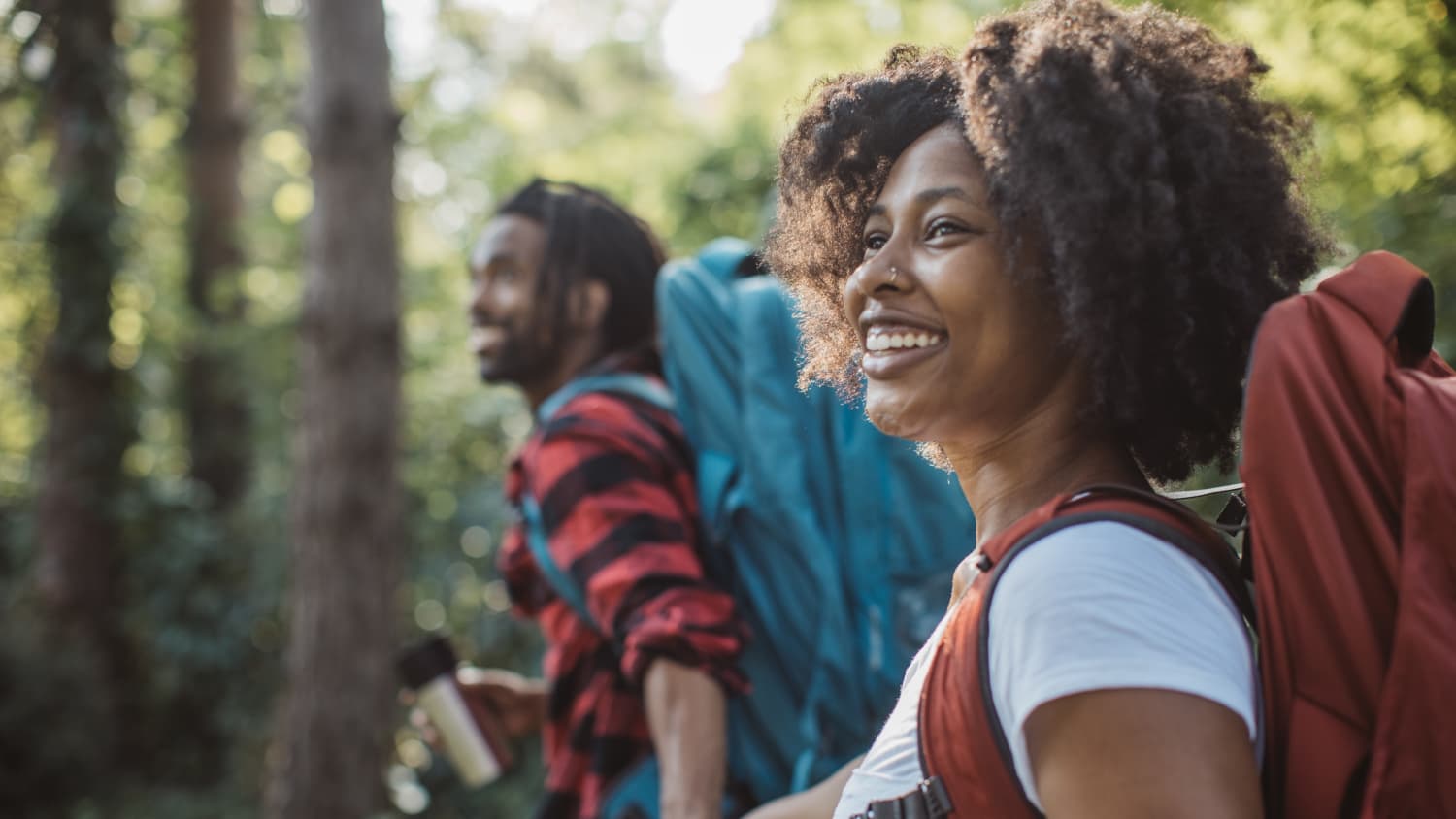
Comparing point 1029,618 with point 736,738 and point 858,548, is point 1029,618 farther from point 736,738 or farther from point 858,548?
point 736,738

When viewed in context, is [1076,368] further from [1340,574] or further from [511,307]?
[511,307]

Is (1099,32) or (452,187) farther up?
(452,187)

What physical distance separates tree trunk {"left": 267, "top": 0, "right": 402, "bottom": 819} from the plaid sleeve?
259cm

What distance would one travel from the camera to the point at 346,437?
500cm

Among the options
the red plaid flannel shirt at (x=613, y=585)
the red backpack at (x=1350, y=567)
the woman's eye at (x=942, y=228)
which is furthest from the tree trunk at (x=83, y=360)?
the red backpack at (x=1350, y=567)

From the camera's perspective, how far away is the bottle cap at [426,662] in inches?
109

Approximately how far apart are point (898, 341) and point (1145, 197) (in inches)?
11.8

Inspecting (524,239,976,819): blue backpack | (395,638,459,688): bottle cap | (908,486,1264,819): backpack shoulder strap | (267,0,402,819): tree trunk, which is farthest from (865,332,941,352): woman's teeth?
(267,0,402,819): tree trunk

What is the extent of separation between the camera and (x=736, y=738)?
247 cm

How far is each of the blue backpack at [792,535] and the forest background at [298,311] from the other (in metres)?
0.74

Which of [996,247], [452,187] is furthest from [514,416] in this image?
[996,247]

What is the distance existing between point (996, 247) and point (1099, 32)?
0.74 feet

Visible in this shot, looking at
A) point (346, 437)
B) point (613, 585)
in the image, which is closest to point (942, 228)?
point (613, 585)

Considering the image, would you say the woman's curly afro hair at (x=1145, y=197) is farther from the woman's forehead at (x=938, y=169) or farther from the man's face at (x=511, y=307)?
the man's face at (x=511, y=307)
